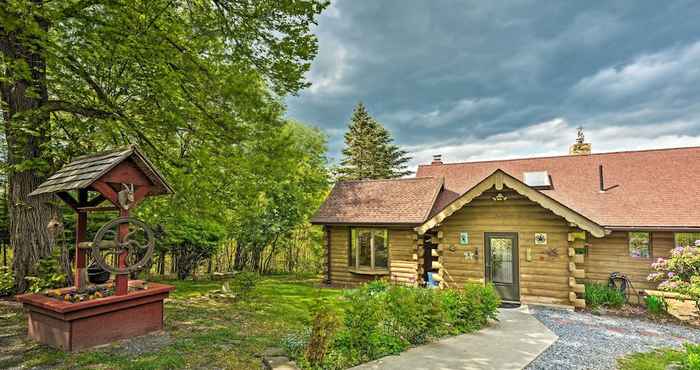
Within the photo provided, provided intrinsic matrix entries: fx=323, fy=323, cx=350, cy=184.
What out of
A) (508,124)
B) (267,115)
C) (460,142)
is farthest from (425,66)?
(460,142)

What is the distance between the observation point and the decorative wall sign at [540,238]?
10.1 metres

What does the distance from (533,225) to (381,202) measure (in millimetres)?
5807

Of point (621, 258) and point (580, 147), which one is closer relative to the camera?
point (621, 258)

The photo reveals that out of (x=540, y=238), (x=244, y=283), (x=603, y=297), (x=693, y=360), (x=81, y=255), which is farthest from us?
(x=540, y=238)

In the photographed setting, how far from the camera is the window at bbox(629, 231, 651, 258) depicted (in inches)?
399

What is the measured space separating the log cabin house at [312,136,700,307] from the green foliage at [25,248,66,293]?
855 centimetres

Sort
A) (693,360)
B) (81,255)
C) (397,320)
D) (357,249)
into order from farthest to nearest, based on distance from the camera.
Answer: (357,249) < (397,320) < (81,255) < (693,360)

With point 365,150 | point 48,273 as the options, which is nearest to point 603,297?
point 48,273

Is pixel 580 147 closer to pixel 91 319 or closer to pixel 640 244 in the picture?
pixel 640 244

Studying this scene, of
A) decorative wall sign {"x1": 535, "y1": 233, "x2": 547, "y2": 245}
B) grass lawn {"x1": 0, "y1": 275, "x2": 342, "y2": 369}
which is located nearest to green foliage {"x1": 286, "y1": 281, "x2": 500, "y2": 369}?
grass lawn {"x1": 0, "y1": 275, "x2": 342, "y2": 369}

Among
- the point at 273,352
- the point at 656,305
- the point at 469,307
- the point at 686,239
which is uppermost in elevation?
the point at 686,239

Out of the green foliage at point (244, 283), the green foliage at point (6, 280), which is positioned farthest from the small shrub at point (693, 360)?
the green foliage at point (6, 280)

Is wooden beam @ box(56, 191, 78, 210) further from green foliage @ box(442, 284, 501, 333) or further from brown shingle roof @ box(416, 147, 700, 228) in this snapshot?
brown shingle roof @ box(416, 147, 700, 228)

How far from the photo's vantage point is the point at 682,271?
897 cm
